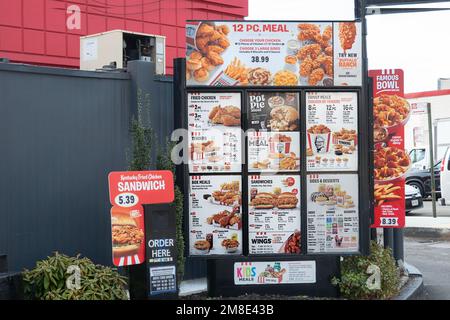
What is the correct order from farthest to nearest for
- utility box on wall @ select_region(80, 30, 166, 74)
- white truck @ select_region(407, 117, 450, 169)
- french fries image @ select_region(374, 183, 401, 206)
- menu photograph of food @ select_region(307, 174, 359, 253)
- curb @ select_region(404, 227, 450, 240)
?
white truck @ select_region(407, 117, 450, 169) → curb @ select_region(404, 227, 450, 240) → utility box on wall @ select_region(80, 30, 166, 74) → french fries image @ select_region(374, 183, 401, 206) → menu photograph of food @ select_region(307, 174, 359, 253)

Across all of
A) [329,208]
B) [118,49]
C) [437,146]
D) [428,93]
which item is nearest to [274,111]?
[329,208]

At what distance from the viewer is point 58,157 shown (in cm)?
723

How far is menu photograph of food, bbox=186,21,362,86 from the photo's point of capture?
736 centimetres

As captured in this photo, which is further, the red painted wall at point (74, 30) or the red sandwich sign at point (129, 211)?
the red painted wall at point (74, 30)

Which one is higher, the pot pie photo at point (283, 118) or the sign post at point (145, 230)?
the pot pie photo at point (283, 118)

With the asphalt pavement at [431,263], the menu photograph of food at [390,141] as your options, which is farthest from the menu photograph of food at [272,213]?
the asphalt pavement at [431,263]

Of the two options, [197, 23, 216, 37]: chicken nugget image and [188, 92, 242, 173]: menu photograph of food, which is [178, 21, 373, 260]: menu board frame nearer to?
[188, 92, 242, 173]: menu photograph of food

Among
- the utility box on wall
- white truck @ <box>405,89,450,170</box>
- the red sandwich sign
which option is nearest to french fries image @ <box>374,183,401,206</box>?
the red sandwich sign

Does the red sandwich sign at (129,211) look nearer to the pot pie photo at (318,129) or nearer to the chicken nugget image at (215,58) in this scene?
the chicken nugget image at (215,58)

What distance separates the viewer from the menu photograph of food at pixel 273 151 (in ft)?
24.6

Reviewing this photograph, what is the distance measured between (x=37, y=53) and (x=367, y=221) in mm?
8858

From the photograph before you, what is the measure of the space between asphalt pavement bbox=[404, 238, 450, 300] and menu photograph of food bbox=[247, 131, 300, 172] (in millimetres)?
2552
